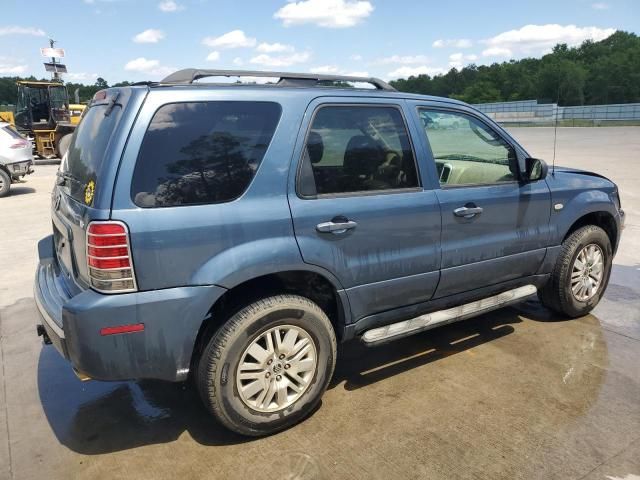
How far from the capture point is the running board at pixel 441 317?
3295 mm

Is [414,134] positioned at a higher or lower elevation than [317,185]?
higher

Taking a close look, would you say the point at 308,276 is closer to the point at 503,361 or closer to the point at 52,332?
the point at 52,332

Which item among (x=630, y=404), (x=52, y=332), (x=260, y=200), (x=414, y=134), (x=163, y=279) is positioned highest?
(x=414, y=134)

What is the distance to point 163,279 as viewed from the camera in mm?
2555

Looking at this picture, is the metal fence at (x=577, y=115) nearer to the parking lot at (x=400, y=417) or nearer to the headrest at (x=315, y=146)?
the parking lot at (x=400, y=417)

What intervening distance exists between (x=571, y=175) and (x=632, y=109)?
160 ft

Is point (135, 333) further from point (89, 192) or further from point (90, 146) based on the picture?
point (90, 146)

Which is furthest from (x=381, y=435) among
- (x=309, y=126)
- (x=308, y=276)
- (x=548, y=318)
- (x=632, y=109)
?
(x=632, y=109)

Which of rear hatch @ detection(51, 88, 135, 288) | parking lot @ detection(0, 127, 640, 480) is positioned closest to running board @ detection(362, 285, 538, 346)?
parking lot @ detection(0, 127, 640, 480)

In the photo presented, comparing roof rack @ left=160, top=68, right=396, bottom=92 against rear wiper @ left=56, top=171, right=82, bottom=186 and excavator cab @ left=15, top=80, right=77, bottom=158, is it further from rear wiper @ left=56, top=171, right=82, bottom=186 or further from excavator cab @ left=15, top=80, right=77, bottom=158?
excavator cab @ left=15, top=80, right=77, bottom=158

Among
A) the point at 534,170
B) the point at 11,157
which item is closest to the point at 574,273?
the point at 534,170

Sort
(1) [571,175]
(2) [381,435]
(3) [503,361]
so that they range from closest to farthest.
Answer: (2) [381,435], (3) [503,361], (1) [571,175]

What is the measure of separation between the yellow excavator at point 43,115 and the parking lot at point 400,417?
58.0 feet

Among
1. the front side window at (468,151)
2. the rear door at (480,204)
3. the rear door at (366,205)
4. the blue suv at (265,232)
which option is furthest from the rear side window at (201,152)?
the front side window at (468,151)
